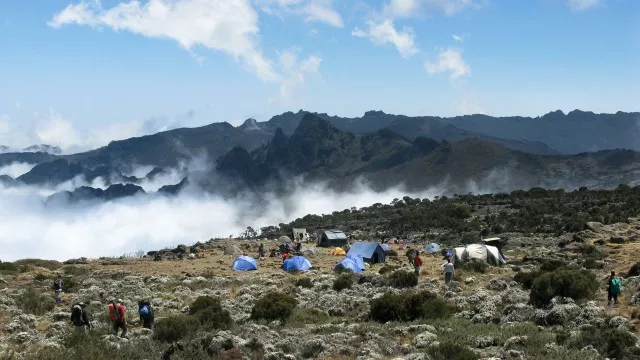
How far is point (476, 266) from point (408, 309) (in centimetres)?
1394

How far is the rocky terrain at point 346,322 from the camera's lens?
1609 cm

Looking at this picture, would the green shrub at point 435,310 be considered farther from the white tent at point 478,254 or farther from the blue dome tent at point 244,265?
the blue dome tent at point 244,265

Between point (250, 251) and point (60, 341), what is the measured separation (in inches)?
1971

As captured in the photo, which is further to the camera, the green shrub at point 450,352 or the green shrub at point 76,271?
the green shrub at point 76,271

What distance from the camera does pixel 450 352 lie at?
15.4 metres

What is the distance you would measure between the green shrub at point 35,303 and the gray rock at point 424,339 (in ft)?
56.4

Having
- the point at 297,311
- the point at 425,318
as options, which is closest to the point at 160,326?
the point at 297,311

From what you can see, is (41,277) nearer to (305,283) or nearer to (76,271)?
(76,271)

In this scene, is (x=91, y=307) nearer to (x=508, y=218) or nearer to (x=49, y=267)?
(x=49, y=267)

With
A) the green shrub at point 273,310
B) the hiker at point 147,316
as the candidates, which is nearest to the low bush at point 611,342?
the green shrub at point 273,310

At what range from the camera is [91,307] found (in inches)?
1034

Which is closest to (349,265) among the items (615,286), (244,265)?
(244,265)

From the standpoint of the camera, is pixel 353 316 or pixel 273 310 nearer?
pixel 273 310

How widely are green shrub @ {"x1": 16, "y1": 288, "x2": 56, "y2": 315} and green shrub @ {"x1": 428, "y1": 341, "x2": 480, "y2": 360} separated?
18.4 meters
